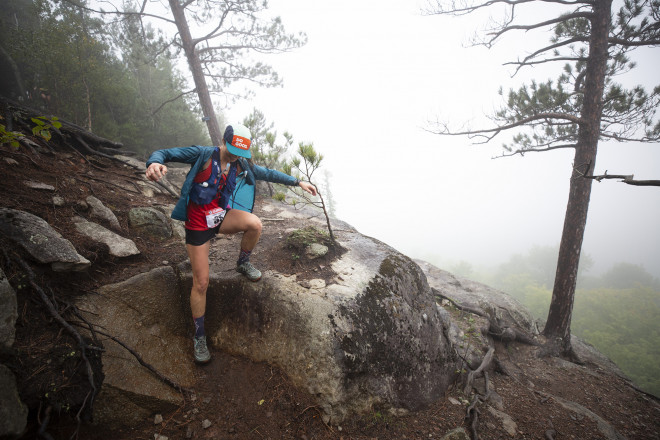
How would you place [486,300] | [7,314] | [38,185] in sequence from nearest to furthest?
[7,314], [38,185], [486,300]

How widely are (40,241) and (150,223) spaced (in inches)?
74.9

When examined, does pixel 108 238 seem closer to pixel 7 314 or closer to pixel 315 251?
pixel 7 314

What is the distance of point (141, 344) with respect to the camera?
2855 mm

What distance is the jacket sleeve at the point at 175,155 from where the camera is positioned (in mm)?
2442

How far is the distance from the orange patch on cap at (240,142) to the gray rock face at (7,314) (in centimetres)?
235

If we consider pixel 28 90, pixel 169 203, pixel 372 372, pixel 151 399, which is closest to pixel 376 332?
pixel 372 372

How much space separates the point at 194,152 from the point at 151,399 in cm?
263

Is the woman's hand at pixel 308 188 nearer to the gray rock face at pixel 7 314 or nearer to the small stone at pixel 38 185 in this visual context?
the gray rock face at pixel 7 314

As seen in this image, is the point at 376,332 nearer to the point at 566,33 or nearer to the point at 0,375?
the point at 0,375

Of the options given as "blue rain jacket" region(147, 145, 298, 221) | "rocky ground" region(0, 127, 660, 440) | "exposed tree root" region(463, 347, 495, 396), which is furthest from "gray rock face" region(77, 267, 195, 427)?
"exposed tree root" region(463, 347, 495, 396)

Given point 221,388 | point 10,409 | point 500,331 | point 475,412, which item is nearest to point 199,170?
point 10,409

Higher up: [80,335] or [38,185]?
[38,185]

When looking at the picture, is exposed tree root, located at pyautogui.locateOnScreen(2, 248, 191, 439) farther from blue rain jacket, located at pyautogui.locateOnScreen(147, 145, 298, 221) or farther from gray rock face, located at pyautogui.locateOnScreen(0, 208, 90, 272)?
blue rain jacket, located at pyautogui.locateOnScreen(147, 145, 298, 221)

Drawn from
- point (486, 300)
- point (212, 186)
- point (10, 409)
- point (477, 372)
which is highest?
point (212, 186)
